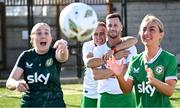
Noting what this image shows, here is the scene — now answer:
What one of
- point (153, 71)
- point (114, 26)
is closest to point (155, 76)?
point (153, 71)

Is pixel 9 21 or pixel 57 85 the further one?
pixel 9 21

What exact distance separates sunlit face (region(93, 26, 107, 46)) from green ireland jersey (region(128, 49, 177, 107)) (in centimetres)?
181

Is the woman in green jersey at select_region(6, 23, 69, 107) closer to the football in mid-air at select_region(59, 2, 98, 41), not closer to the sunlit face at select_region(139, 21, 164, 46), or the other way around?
the football in mid-air at select_region(59, 2, 98, 41)

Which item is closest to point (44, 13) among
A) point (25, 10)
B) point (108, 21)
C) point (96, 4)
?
point (25, 10)

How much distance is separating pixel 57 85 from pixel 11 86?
0.49 metres

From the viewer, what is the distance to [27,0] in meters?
19.8

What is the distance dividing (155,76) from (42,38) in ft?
4.61

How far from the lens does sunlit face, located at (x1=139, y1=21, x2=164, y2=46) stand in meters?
4.95

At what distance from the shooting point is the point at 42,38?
5707mm

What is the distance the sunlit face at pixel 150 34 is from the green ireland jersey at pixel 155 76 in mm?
160

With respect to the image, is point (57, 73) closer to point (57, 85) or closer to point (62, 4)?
point (57, 85)

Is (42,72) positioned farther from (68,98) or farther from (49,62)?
(68,98)

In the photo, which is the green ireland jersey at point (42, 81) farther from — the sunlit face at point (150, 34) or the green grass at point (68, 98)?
the green grass at point (68, 98)

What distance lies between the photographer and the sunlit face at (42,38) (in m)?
5.71
